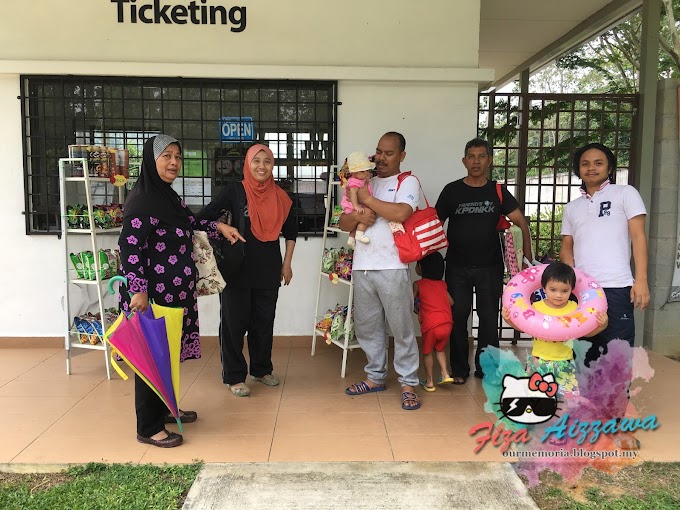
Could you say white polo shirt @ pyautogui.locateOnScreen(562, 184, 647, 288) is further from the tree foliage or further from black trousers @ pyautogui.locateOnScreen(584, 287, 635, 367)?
the tree foliage

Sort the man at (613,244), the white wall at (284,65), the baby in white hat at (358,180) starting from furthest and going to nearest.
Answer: the white wall at (284,65) → the baby in white hat at (358,180) → the man at (613,244)

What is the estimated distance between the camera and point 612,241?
3.04 meters

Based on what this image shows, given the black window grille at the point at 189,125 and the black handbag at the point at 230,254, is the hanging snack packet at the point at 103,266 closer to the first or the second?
the black window grille at the point at 189,125

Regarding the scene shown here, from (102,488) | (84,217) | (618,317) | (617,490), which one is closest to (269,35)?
(84,217)

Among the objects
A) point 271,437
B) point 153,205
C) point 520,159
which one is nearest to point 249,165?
point 153,205

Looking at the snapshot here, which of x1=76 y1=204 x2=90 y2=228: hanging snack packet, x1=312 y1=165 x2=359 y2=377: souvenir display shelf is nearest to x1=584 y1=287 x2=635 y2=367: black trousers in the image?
x1=312 y1=165 x2=359 y2=377: souvenir display shelf

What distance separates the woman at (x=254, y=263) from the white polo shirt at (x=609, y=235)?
1828mm

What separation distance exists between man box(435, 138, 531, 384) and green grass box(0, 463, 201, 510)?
2.10 metres

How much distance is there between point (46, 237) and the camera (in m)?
4.66

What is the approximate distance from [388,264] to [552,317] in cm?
104

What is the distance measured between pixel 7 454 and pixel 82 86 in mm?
3014

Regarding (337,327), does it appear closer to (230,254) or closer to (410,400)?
(410,400)

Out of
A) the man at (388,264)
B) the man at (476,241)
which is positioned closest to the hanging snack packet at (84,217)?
the man at (388,264)

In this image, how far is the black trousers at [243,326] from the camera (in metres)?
3.56
